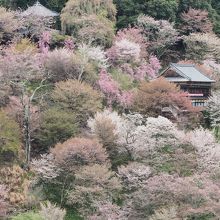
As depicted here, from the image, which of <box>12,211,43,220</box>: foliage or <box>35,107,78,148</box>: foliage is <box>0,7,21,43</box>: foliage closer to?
<box>35,107,78,148</box>: foliage

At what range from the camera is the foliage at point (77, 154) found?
100ft

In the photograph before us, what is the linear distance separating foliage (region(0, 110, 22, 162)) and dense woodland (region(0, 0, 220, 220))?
0.20 ft

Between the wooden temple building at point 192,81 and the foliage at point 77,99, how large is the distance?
8893mm

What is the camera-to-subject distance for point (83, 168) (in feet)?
98.7

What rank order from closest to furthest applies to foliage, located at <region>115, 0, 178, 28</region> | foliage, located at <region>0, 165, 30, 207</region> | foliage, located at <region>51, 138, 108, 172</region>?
1. foliage, located at <region>0, 165, 30, 207</region>
2. foliage, located at <region>51, 138, 108, 172</region>
3. foliage, located at <region>115, 0, 178, 28</region>

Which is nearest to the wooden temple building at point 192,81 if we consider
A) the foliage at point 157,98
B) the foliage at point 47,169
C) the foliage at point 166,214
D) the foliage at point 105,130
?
the foliage at point 157,98

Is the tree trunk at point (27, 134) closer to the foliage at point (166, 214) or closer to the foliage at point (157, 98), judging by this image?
the foliage at point (157, 98)

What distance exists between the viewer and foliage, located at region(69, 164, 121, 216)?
28.9 metres

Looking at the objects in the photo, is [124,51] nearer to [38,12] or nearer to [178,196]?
[38,12]

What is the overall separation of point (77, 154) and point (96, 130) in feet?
13.3

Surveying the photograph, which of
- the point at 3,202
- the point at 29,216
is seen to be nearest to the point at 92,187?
the point at 29,216

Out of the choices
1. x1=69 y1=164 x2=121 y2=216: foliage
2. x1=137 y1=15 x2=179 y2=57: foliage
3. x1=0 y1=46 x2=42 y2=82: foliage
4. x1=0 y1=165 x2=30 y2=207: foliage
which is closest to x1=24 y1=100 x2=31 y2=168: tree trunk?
x1=0 y1=165 x2=30 y2=207: foliage

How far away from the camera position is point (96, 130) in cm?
3438

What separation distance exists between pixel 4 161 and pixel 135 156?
7390mm
